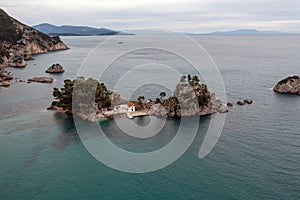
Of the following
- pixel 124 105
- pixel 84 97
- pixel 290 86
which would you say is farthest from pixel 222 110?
pixel 84 97

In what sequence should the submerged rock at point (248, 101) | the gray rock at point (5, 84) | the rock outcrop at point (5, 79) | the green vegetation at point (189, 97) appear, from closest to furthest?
the green vegetation at point (189, 97) < the submerged rock at point (248, 101) < the gray rock at point (5, 84) < the rock outcrop at point (5, 79)

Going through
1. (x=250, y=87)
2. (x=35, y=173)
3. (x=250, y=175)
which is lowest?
(x=35, y=173)

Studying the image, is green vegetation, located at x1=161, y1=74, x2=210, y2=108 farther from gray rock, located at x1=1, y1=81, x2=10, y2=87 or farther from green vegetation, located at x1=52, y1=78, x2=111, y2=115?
gray rock, located at x1=1, y1=81, x2=10, y2=87

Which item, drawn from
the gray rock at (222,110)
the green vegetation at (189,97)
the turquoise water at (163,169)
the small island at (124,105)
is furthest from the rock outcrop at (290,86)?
the green vegetation at (189,97)

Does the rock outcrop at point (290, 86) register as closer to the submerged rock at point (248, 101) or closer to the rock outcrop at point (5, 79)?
the submerged rock at point (248, 101)

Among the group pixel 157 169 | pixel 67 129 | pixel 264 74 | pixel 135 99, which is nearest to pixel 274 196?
pixel 157 169

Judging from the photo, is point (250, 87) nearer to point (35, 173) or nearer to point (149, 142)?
point (149, 142)

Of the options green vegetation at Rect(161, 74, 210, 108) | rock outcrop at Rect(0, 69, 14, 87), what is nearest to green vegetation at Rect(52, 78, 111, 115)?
green vegetation at Rect(161, 74, 210, 108)

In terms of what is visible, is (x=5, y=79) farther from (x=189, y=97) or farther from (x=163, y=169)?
(x=163, y=169)
